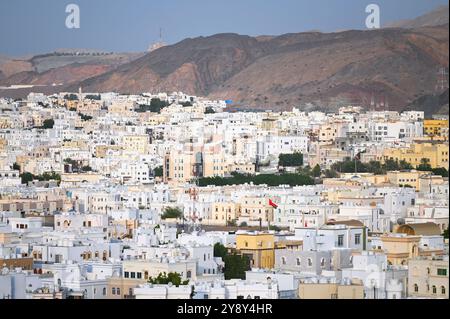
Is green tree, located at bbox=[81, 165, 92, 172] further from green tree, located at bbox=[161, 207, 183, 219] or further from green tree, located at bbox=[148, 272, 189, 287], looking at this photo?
green tree, located at bbox=[148, 272, 189, 287]

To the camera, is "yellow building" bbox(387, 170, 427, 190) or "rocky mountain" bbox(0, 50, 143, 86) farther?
"rocky mountain" bbox(0, 50, 143, 86)

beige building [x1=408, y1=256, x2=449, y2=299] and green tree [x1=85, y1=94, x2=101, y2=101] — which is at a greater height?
green tree [x1=85, y1=94, x2=101, y2=101]

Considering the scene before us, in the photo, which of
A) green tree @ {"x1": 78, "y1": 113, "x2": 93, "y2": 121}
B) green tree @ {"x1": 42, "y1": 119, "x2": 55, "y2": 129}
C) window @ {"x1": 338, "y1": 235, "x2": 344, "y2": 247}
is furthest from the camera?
green tree @ {"x1": 78, "y1": 113, "x2": 93, "y2": 121}

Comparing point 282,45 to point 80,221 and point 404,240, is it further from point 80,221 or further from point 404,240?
point 404,240

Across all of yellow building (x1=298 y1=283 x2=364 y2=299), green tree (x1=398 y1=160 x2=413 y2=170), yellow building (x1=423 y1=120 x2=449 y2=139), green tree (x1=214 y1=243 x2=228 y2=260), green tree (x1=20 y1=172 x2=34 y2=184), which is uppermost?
yellow building (x1=423 y1=120 x2=449 y2=139)

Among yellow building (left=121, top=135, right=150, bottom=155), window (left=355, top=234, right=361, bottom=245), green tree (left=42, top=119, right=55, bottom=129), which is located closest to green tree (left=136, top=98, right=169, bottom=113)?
green tree (left=42, top=119, right=55, bottom=129)

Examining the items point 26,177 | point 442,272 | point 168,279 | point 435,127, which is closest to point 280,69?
point 435,127
